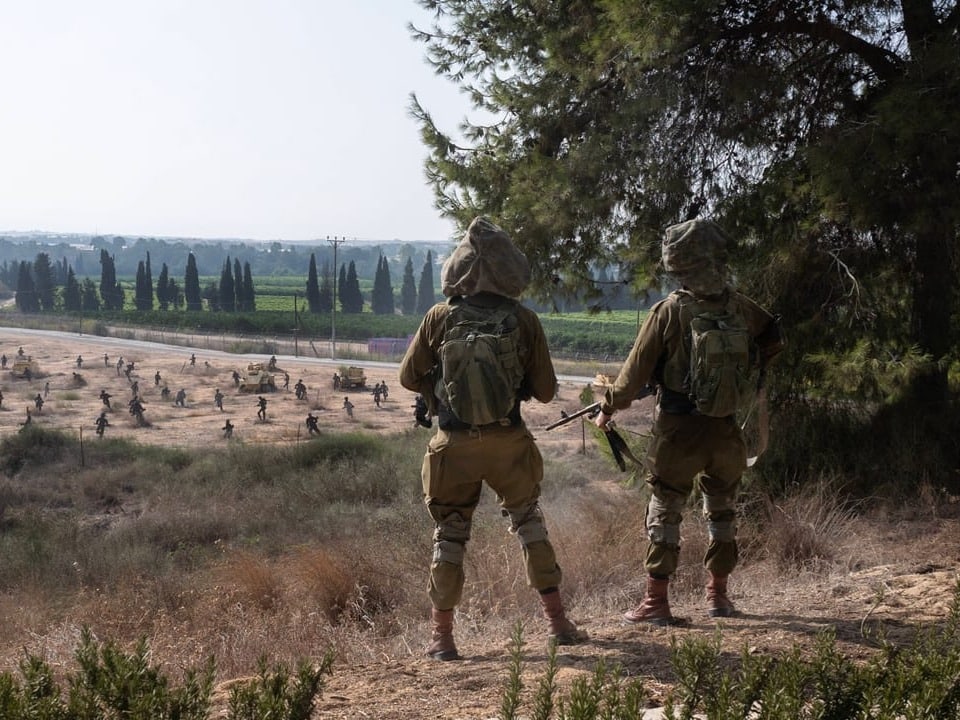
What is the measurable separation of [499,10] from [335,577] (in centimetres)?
566

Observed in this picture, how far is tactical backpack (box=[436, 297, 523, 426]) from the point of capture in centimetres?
392

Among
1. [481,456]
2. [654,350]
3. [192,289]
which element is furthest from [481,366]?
[192,289]

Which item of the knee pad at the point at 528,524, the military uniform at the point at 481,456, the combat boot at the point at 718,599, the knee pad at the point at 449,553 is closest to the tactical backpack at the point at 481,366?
the military uniform at the point at 481,456

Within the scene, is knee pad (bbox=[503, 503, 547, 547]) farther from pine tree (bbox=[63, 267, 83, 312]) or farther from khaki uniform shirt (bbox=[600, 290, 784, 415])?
pine tree (bbox=[63, 267, 83, 312])

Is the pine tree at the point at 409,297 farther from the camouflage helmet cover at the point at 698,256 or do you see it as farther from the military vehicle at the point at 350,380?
the camouflage helmet cover at the point at 698,256

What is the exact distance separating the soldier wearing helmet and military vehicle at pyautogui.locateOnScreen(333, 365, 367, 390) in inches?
1421

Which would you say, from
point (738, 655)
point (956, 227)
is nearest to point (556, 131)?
point (956, 227)

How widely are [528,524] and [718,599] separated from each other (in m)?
1.08

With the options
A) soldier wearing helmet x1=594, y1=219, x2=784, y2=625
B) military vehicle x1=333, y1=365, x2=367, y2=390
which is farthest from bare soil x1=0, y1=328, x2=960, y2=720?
military vehicle x1=333, y1=365, x2=367, y2=390

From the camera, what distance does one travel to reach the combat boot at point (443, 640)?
412cm

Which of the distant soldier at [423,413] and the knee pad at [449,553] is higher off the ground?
the distant soldier at [423,413]

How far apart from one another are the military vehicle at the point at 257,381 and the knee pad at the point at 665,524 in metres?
36.3

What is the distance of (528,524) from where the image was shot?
13.5 ft

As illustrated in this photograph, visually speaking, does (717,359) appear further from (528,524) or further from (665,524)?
(528,524)
